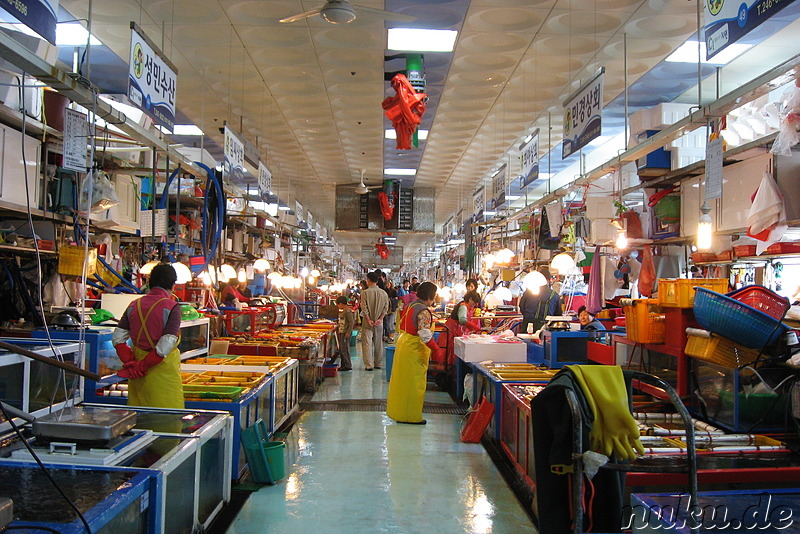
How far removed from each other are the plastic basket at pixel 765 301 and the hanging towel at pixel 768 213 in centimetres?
61

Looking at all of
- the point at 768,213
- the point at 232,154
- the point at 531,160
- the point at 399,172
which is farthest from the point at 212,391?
the point at 399,172

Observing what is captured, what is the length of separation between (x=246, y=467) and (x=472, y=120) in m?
7.29

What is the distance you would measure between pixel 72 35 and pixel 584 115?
20.4 ft

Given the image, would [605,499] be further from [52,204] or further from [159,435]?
[52,204]

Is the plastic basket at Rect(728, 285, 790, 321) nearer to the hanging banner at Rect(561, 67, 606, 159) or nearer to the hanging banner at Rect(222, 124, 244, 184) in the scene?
the hanging banner at Rect(561, 67, 606, 159)

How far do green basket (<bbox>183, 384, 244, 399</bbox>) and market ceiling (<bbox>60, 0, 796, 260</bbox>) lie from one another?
4033 millimetres

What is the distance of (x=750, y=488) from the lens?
3.32 meters

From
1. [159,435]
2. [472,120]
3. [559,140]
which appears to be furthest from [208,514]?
[559,140]

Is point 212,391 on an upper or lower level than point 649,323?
lower

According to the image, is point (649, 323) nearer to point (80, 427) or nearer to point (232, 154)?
point (80, 427)

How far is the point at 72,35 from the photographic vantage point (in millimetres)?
6984

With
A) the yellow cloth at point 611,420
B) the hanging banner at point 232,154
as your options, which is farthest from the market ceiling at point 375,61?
the yellow cloth at point 611,420

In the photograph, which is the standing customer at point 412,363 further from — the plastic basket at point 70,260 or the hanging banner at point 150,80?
the plastic basket at point 70,260

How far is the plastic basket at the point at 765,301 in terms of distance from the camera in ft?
13.2
